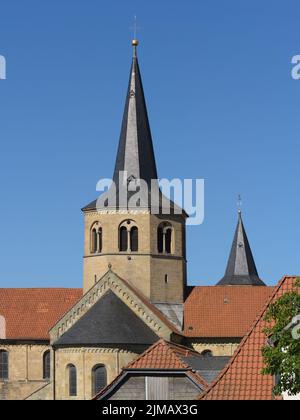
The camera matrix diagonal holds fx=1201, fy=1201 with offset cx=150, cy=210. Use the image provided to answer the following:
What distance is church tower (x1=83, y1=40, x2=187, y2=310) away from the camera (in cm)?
6512

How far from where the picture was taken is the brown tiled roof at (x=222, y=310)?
66.5 m

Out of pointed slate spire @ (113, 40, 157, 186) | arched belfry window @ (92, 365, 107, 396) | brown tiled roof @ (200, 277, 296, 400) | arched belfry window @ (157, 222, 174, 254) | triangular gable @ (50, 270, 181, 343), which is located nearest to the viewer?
brown tiled roof @ (200, 277, 296, 400)

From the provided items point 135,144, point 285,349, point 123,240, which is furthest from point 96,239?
point 285,349

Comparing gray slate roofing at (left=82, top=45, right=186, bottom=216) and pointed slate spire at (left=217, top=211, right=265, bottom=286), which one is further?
pointed slate spire at (left=217, top=211, right=265, bottom=286)

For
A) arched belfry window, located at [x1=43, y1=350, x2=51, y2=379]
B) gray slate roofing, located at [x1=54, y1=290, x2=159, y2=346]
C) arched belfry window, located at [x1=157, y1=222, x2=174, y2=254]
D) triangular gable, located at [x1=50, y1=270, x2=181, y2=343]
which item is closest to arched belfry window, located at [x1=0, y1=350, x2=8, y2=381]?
arched belfry window, located at [x1=43, y1=350, x2=51, y2=379]

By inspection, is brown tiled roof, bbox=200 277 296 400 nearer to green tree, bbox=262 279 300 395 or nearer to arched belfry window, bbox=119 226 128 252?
green tree, bbox=262 279 300 395

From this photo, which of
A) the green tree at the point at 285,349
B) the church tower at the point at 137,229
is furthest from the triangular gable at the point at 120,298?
the green tree at the point at 285,349


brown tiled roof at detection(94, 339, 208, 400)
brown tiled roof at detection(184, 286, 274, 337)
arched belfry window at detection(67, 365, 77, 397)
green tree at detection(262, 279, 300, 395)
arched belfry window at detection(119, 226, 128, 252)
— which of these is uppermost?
arched belfry window at detection(119, 226, 128, 252)

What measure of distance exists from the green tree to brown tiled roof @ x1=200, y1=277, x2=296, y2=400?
5.28m

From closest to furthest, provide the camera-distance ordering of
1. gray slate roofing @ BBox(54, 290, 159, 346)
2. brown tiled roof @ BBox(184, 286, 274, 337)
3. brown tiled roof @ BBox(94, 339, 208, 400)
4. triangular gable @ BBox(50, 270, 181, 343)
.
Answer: brown tiled roof @ BBox(94, 339, 208, 400) → gray slate roofing @ BBox(54, 290, 159, 346) → triangular gable @ BBox(50, 270, 181, 343) → brown tiled roof @ BBox(184, 286, 274, 337)

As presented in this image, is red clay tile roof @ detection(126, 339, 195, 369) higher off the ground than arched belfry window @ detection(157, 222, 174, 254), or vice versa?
arched belfry window @ detection(157, 222, 174, 254)

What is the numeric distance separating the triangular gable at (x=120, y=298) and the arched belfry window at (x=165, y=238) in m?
3.24

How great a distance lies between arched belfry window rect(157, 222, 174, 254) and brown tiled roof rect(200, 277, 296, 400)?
35173mm
